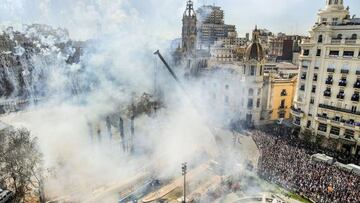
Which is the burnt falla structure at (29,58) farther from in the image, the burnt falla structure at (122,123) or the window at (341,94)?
the window at (341,94)

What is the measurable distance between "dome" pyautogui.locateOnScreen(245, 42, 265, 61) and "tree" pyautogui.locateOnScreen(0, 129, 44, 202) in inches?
1156

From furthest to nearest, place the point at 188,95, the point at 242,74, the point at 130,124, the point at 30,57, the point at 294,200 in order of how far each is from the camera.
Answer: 1. the point at 30,57
2. the point at 188,95
3. the point at 242,74
4. the point at 130,124
5. the point at 294,200

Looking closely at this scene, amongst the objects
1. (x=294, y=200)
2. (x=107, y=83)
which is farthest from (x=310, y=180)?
(x=107, y=83)

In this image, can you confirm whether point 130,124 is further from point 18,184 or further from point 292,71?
point 292,71

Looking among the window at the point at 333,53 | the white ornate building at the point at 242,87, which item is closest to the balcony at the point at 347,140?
the window at the point at 333,53

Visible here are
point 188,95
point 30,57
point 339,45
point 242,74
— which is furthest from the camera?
Result: point 30,57

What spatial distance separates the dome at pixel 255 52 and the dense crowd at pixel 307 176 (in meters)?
14.6

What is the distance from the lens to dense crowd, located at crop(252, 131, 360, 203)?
2356 centimetres

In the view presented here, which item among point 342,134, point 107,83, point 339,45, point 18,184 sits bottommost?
point 18,184

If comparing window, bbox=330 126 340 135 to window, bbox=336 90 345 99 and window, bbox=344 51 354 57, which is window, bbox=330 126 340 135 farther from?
window, bbox=344 51 354 57

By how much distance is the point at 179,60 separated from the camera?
61156 mm

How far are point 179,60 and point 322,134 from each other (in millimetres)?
32801

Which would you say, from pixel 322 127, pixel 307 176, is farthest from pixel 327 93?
pixel 307 176

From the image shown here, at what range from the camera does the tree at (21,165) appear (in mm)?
24969
